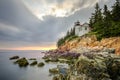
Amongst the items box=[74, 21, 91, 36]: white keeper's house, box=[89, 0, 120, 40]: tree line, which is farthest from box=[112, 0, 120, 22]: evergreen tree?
box=[74, 21, 91, 36]: white keeper's house

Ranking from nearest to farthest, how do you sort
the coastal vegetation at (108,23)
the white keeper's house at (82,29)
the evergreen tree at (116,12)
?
the coastal vegetation at (108,23), the evergreen tree at (116,12), the white keeper's house at (82,29)

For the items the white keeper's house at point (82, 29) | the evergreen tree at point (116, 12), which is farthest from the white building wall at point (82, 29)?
the evergreen tree at point (116, 12)

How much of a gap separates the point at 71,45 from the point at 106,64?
66.5 m

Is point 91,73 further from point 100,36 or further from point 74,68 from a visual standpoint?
point 100,36

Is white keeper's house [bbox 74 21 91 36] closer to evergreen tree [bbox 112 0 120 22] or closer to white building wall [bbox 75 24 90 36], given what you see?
white building wall [bbox 75 24 90 36]

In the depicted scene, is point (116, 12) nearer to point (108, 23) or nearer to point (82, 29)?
point (108, 23)

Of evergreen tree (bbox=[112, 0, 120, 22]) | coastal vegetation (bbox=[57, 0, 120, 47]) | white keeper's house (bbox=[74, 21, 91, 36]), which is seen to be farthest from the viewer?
white keeper's house (bbox=[74, 21, 91, 36])

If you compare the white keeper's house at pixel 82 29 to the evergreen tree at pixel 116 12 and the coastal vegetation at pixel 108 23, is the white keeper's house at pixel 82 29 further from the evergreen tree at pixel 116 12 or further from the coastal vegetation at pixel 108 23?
the evergreen tree at pixel 116 12

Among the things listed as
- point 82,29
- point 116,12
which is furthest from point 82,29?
point 116,12

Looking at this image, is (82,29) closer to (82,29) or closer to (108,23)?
(82,29)

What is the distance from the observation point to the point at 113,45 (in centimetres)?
Result: 5022

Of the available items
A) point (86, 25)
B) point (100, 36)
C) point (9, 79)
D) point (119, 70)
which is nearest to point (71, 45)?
point (86, 25)

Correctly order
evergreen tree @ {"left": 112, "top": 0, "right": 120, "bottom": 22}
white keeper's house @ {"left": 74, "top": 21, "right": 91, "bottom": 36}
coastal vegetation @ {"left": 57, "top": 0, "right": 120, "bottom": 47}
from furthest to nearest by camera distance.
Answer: white keeper's house @ {"left": 74, "top": 21, "right": 91, "bottom": 36} → evergreen tree @ {"left": 112, "top": 0, "right": 120, "bottom": 22} → coastal vegetation @ {"left": 57, "top": 0, "right": 120, "bottom": 47}

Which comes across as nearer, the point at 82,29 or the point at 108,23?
the point at 108,23
